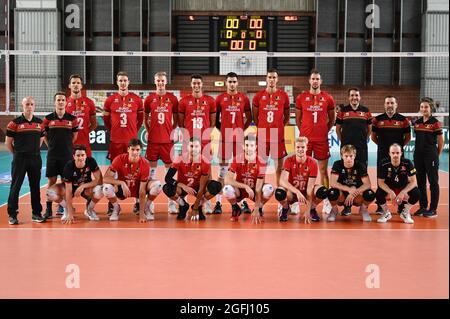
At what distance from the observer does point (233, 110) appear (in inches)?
372

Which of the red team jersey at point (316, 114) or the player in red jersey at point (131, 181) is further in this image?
the red team jersey at point (316, 114)

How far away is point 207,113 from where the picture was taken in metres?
9.47

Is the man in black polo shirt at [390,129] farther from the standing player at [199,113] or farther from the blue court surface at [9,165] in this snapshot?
the blue court surface at [9,165]

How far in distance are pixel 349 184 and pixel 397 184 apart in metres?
0.69

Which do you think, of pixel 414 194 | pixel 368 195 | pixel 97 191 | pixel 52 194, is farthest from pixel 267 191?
pixel 52 194

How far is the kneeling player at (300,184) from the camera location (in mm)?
8453

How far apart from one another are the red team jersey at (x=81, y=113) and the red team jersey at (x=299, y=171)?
303cm

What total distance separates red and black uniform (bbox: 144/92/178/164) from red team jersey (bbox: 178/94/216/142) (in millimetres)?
256

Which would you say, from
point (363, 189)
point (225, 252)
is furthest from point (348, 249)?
point (363, 189)

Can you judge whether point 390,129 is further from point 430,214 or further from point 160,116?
point 160,116

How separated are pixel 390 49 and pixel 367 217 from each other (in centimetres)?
1673

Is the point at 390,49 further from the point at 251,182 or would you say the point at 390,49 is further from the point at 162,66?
the point at 251,182

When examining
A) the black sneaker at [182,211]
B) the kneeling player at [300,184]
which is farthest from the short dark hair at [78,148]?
the kneeling player at [300,184]

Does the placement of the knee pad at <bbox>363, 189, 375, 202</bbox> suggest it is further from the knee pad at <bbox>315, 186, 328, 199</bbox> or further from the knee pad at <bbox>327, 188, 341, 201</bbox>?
the knee pad at <bbox>315, 186, 328, 199</bbox>
